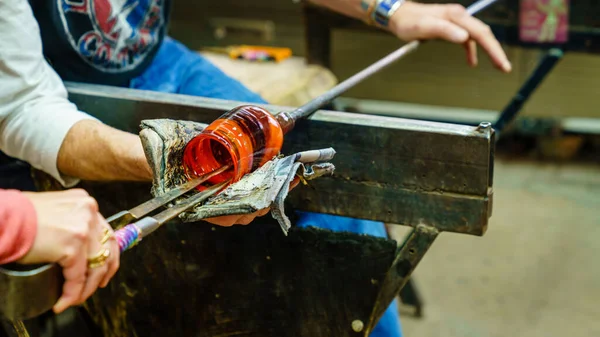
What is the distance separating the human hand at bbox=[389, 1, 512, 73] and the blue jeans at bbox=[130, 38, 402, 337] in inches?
14.3

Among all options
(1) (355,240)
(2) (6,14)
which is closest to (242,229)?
(1) (355,240)

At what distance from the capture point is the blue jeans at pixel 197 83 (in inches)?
48.0

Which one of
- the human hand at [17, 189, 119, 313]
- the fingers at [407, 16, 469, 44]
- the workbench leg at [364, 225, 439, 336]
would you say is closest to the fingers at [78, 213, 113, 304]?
the human hand at [17, 189, 119, 313]

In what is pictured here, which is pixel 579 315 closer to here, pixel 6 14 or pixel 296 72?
pixel 296 72

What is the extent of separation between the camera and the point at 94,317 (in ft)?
4.00

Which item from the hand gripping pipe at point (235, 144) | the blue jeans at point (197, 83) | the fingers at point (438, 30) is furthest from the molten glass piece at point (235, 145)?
the fingers at point (438, 30)

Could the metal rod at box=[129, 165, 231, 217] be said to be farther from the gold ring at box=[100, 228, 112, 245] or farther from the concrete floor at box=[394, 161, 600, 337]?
the concrete floor at box=[394, 161, 600, 337]

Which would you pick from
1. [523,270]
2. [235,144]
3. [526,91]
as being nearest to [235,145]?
[235,144]

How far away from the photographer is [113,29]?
119 cm

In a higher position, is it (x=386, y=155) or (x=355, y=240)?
(x=386, y=155)

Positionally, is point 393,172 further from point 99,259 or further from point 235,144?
point 99,259

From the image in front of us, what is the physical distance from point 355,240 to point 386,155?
0.14 m

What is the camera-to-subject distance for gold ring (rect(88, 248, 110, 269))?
62 centimetres

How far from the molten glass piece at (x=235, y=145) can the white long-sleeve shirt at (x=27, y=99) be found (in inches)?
9.5
